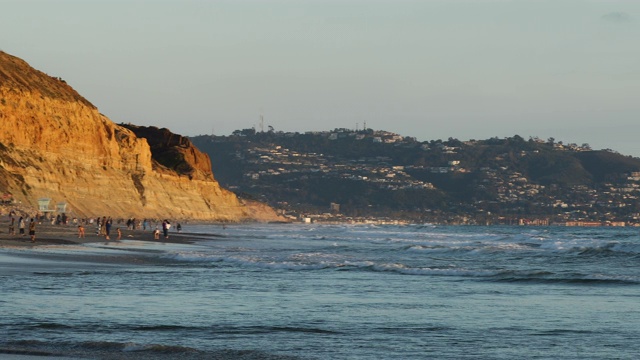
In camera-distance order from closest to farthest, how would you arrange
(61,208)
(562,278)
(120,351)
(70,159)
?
(120,351) → (562,278) → (61,208) → (70,159)

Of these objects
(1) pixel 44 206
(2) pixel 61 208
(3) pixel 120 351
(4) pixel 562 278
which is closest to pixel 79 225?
(1) pixel 44 206

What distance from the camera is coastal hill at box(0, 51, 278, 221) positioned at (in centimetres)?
8788

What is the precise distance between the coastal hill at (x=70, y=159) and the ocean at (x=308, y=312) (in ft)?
188

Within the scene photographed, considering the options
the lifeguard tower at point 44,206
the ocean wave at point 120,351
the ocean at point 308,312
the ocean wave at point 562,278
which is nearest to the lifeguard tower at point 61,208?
the lifeguard tower at point 44,206

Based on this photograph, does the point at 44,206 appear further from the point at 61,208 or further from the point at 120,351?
the point at 120,351

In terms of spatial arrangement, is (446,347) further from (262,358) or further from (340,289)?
(340,289)

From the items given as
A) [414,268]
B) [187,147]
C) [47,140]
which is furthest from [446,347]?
[187,147]

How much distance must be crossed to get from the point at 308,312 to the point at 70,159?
8277cm

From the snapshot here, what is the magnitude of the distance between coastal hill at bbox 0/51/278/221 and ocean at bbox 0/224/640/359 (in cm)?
5717

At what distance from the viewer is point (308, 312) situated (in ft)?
61.5

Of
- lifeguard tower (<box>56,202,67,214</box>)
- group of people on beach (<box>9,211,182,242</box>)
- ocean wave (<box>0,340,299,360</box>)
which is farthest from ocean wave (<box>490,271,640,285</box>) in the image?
lifeguard tower (<box>56,202,67,214</box>)

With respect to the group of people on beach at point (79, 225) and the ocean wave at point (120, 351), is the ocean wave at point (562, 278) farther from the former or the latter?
the group of people on beach at point (79, 225)

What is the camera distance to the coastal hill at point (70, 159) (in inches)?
3460

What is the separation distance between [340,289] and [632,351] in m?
10.4
